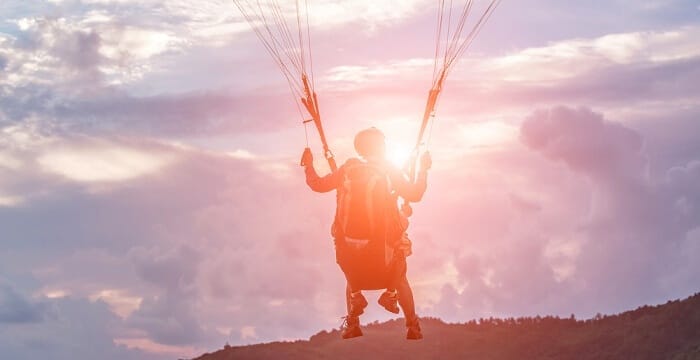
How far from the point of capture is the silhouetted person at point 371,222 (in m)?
26.1

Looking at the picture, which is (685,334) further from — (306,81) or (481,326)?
(306,81)

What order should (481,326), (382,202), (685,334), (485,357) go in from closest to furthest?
(382,202) < (685,334) < (485,357) < (481,326)

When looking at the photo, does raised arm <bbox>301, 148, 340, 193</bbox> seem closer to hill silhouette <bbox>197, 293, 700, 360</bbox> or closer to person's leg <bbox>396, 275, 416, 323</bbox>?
person's leg <bbox>396, 275, 416, 323</bbox>

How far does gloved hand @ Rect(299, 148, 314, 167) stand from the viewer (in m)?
27.0

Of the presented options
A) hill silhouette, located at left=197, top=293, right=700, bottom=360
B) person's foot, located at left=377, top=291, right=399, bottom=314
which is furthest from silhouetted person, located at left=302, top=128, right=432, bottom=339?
hill silhouette, located at left=197, top=293, right=700, bottom=360

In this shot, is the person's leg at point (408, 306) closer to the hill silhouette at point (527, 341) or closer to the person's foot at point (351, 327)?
the person's foot at point (351, 327)

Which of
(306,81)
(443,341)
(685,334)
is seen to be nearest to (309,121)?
(306,81)

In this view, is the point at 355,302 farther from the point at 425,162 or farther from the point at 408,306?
the point at 425,162

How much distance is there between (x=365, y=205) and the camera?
26016 mm

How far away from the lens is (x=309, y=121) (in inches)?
1056

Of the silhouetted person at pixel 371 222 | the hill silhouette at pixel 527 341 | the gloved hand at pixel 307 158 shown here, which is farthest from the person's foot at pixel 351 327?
the hill silhouette at pixel 527 341

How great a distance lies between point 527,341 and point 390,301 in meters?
118

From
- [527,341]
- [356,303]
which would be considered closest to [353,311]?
[356,303]

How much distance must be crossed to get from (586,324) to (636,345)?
13.6m
